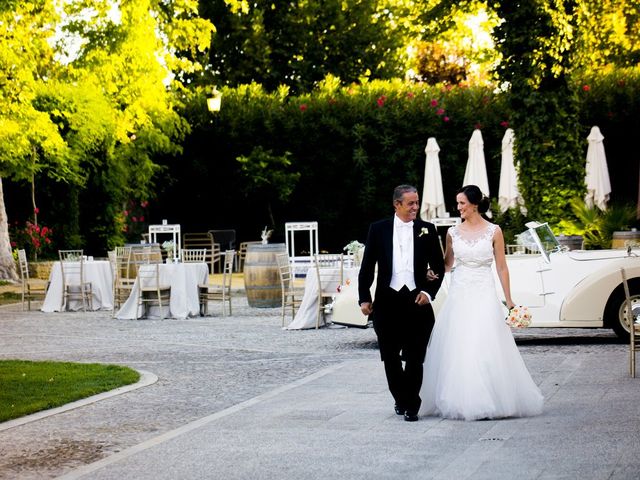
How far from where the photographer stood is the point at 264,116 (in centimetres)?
3300

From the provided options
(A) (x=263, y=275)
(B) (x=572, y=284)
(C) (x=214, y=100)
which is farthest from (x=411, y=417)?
(C) (x=214, y=100)

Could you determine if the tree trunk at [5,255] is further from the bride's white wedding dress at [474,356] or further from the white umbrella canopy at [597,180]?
the bride's white wedding dress at [474,356]

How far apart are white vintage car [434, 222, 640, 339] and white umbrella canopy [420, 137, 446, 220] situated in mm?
11409

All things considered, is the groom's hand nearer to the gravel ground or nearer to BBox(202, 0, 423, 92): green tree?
the gravel ground

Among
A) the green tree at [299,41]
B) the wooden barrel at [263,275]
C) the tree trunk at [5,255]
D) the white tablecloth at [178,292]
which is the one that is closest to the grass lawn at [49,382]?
the white tablecloth at [178,292]

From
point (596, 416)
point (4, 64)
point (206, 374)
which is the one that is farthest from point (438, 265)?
point (4, 64)

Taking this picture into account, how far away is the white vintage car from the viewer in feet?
47.4

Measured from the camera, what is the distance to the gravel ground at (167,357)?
29.1 ft

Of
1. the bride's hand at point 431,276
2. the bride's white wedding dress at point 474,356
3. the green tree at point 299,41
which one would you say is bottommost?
the bride's white wedding dress at point 474,356

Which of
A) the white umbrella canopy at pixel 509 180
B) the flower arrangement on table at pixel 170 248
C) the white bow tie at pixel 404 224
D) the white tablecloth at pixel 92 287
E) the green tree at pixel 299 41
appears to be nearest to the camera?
the white bow tie at pixel 404 224

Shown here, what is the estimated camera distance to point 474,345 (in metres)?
9.62

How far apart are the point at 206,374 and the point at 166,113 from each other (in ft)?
64.5

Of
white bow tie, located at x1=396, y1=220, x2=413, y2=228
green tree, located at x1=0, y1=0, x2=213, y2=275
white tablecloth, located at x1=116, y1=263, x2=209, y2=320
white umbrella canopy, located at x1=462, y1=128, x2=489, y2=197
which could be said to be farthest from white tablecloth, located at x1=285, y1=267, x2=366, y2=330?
green tree, located at x1=0, y1=0, x2=213, y2=275

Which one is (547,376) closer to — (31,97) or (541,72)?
(541,72)
